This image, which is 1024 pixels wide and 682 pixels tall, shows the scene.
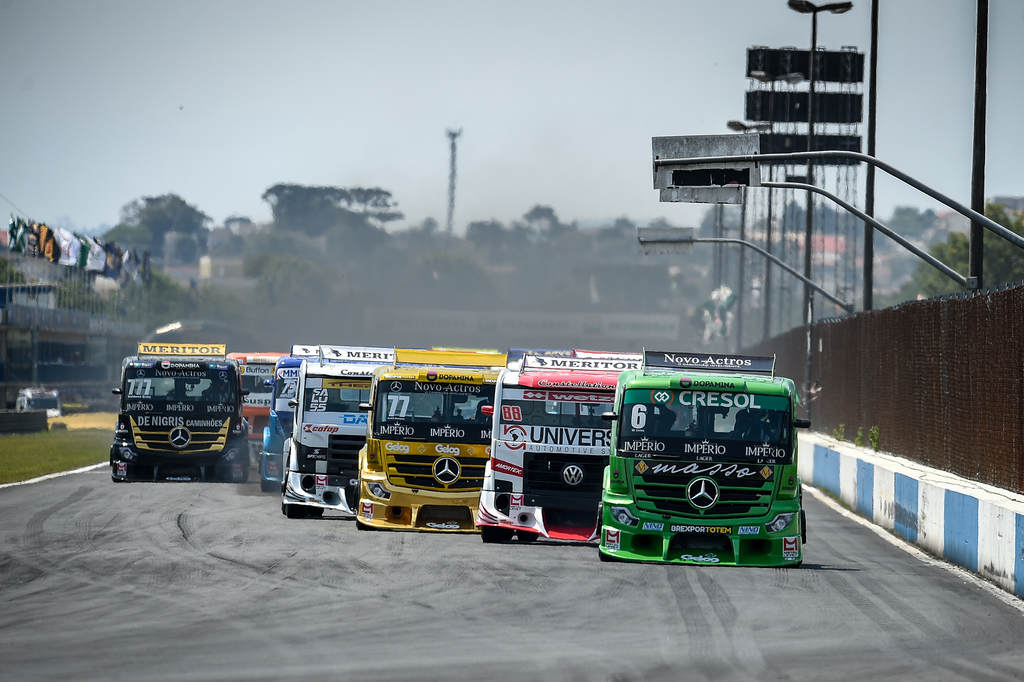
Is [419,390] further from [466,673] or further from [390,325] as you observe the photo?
[390,325]

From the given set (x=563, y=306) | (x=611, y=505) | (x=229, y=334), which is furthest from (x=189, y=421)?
(x=563, y=306)

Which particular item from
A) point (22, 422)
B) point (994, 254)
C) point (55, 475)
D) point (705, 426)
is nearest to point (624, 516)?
point (705, 426)

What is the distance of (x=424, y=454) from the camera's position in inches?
845

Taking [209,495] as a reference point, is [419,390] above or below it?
above

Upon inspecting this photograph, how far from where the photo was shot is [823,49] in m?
75.0

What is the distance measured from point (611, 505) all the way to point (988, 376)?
641 cm

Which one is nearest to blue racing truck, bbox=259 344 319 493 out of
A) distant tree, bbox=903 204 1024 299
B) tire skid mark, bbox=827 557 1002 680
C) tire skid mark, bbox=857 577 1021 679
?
tire skid mark, bbox=827 557 1002 680

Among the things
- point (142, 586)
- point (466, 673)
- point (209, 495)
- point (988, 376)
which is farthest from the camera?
point (209, 495)

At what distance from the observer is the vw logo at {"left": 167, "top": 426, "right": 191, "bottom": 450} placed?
32.5 metres

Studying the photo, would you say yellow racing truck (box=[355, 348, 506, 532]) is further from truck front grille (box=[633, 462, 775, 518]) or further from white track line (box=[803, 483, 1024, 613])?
white track line (box=[803, 483, 1024, 613])

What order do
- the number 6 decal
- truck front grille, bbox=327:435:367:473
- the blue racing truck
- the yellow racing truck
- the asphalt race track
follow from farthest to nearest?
1. the blue racing truck
2. truck front grille, bbox=327:435:367:473
3. the yellow racing truck
4. the number 6 decal
5. the asphalt race track

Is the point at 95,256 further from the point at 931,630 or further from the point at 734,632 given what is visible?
the point at 931,630

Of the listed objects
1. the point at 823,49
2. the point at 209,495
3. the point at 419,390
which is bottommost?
the point at 209,495

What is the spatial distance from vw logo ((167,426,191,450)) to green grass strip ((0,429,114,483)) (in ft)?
10.9
